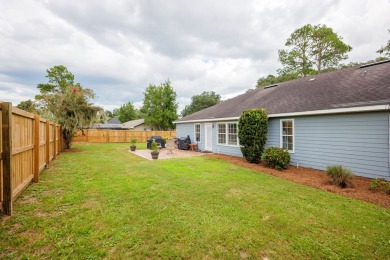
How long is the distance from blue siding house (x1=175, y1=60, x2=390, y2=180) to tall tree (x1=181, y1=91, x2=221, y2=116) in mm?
26118

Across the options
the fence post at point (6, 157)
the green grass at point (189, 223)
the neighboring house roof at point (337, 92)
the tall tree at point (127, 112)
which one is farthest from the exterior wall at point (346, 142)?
the tall tree at point (127, 112)

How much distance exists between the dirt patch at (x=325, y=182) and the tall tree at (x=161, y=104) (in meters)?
25.3

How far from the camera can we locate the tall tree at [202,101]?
36531 millimetres

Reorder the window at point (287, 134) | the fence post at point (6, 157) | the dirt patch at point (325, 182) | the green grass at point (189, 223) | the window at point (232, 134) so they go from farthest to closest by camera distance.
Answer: the window at point (232, 134)
the window at point (287, 134)
the dirt patch at point (325, 182)
the fence post at point (6, 157)
the green grass at point (189, 223)

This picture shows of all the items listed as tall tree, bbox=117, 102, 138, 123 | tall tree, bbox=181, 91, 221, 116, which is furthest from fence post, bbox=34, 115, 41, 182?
tall tree, bbox=117, 102, 138, 123

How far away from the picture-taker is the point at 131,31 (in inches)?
417

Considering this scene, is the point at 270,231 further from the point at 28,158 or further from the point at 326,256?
the point at 28,158

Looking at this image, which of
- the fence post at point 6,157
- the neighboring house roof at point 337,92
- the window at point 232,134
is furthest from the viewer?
the window at point 232,134

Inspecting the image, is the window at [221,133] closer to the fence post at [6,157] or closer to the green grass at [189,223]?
the green grass at [189,223]

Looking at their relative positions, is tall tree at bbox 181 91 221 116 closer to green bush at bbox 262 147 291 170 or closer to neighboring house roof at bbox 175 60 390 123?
neighboring house roof at bbox 175 60 390 123

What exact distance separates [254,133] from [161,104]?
25782mm

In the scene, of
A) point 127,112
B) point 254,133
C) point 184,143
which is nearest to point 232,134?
point 254,133

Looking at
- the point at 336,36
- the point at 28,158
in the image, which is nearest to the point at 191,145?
the point at 28,158

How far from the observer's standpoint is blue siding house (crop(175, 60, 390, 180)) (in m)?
5.68
